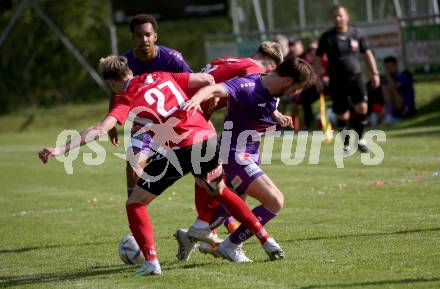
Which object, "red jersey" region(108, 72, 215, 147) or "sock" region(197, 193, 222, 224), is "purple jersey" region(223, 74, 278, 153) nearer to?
"red jersey" region(108, 72, 215, 147)

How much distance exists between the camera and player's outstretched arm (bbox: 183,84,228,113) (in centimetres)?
704

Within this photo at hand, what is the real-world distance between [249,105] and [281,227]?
2.06 m

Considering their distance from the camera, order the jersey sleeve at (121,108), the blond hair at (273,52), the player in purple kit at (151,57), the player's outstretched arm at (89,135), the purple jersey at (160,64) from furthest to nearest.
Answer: the purple jersey at (160,64) → the player in purple kit at (151,57) → the blond hair at (273,52) → the jersey sleeve at (121,108) → the player's outstretched arm at (89,135)

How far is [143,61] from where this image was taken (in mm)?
9227

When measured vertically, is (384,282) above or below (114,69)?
below

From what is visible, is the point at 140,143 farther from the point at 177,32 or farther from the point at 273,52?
the point at 177,32

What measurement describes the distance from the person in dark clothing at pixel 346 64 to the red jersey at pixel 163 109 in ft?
29.2

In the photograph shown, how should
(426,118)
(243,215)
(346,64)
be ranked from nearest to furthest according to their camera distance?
(243,215) → (346,64) → (426,118)

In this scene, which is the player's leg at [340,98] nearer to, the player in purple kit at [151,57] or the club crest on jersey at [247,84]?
the player in purple kit at [151,57]

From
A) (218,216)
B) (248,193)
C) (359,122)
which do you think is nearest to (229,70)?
(218,216)

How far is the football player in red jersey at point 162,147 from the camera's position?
7.36 m

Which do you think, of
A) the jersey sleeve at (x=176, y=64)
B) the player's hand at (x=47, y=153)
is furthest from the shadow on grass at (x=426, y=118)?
the player's hand at (x=47, y=153)

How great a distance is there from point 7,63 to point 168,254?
29.2 metres

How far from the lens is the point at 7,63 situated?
36.4 meters
